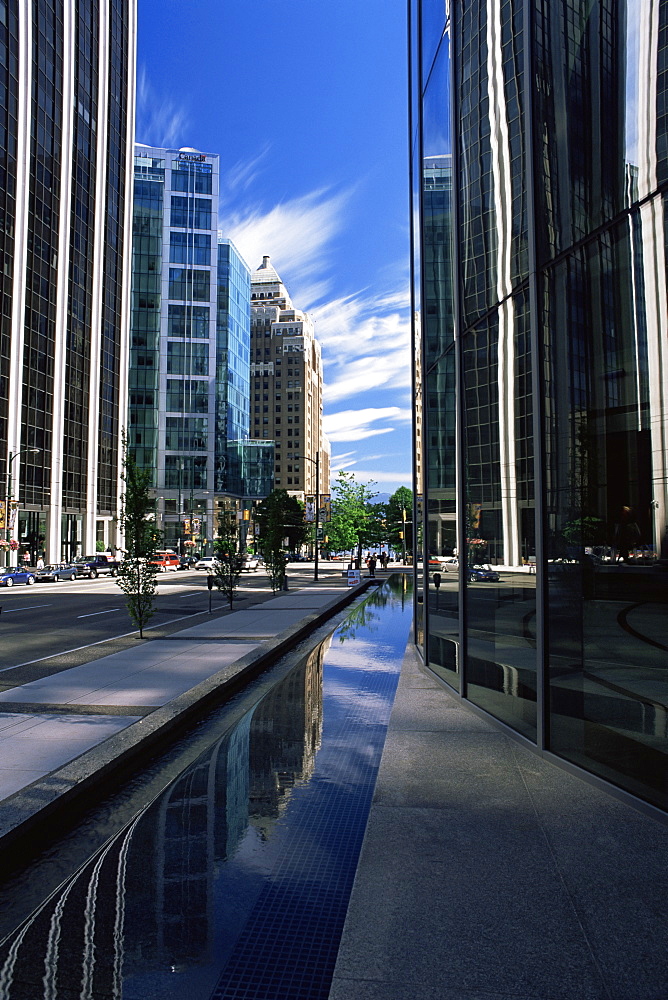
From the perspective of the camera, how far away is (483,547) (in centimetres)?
959

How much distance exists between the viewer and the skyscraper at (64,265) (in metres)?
56.4

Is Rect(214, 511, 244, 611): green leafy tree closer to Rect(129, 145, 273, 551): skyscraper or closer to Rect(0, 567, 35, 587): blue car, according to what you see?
Rect(0, 567, 35, 587): blue car

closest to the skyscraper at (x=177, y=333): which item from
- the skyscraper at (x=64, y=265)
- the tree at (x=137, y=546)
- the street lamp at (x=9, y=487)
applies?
the skyscraper at (x=64, y=265)

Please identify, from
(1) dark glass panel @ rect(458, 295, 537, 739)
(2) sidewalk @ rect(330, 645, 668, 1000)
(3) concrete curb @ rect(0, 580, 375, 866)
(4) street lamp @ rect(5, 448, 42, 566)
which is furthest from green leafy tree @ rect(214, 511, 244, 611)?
(4) street lamp @ rect(5, 448, 42, 566)

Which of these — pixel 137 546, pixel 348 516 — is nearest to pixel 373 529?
pixel 348 516

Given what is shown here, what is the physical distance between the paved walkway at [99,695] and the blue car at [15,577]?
103ft

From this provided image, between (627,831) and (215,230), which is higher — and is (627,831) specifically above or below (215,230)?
below

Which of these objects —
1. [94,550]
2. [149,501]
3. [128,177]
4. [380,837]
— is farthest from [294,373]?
[380,837]

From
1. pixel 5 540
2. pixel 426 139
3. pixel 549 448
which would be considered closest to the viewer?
pixel 549 448

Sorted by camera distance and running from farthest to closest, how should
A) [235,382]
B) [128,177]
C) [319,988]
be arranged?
[235,382], [128,177], [319,988]

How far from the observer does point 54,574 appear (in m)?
51.0

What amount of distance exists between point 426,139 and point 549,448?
334 inches

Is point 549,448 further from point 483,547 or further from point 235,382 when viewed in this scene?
point 235,382

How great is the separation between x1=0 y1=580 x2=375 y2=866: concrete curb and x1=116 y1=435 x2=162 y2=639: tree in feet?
22.2
